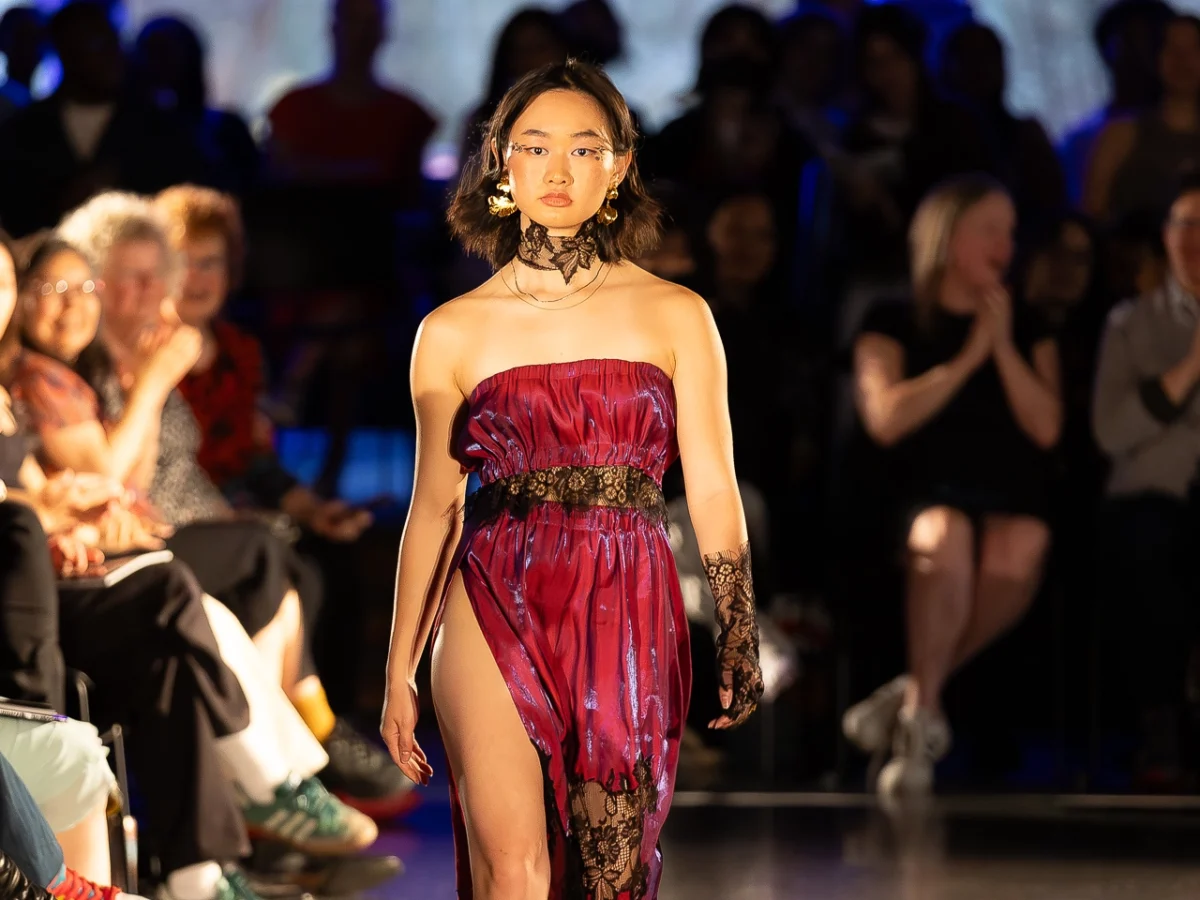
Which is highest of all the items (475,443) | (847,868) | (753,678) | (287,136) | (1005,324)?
(287,136)

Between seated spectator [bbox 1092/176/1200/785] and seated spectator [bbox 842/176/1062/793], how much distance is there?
0.69 feet

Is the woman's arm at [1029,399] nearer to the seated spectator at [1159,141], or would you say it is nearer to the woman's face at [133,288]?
the seated spectator at [1159,141]

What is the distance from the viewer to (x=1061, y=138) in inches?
271

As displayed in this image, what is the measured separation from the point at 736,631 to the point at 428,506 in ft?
1.53

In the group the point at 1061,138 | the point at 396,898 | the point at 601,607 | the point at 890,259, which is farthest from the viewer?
the point at 1061,138

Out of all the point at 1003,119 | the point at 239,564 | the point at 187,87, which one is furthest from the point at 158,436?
the point at 1003,119

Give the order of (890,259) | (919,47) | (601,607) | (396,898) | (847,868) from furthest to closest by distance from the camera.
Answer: (919,47), (890,259), (847,868), (396,898), (601,607)

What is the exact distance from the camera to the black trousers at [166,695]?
3.86 meters

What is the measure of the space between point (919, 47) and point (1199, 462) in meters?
1.67

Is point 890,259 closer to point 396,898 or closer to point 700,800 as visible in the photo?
point 700,800

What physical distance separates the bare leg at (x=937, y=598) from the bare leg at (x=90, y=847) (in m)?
2.67

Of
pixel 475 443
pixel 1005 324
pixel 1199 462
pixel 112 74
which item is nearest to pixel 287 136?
pixel 112 74

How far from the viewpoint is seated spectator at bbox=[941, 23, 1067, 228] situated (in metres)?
6.51

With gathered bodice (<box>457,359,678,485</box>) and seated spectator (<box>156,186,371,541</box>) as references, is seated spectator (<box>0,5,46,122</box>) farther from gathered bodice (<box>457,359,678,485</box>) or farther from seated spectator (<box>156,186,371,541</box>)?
gathered bodice (<box>457,359,678,485</box>)
